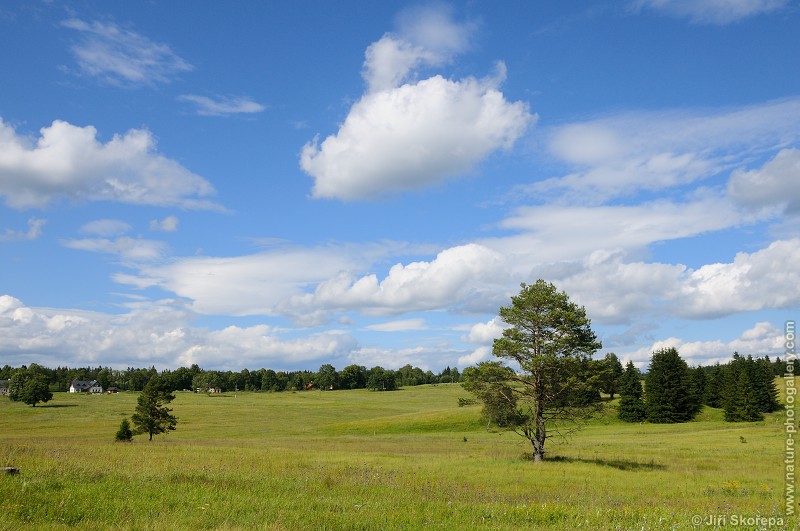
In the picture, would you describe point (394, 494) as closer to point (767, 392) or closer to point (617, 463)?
point (617, 463)

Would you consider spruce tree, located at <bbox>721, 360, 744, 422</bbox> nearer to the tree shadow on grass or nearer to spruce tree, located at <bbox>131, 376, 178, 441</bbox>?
the tree shadow on grass

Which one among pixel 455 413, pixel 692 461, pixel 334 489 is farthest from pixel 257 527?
pixel 455 413

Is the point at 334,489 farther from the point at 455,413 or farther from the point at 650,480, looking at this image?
the point at 455,413

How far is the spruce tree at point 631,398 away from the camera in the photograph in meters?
84.9

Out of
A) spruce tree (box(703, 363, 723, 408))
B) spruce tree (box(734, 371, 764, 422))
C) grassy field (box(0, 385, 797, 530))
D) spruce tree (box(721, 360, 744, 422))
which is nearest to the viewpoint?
grassy field (box(0, 385, 797, 530))

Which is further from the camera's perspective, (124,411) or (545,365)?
(124,411)

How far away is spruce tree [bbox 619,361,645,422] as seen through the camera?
84.9 metres

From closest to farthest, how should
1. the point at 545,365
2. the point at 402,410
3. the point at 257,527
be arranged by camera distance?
the point at 257,527
the point at 545,365
the point at 402,410

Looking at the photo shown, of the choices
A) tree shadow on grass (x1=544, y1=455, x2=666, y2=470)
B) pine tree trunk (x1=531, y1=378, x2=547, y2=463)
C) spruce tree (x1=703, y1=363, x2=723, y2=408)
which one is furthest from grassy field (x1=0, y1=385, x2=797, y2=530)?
spruce tree (x1=703, y1=363, x2=723, y2=408)

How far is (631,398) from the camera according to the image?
86000 mm

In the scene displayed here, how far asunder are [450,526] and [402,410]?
4317 inches

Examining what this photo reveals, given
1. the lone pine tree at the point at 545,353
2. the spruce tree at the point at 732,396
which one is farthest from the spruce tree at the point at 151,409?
the spruce tree at the point at 732,396

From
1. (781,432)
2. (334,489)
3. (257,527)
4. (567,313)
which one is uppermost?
(567,313)

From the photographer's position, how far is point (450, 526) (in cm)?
930
